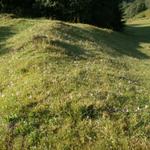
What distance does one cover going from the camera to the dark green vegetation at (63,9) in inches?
1684

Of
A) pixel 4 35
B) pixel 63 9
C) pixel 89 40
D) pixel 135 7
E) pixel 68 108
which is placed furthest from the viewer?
pixel 135 7

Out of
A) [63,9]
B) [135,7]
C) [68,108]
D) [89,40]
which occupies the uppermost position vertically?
[68,108]

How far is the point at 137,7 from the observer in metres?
124

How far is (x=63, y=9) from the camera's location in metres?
44.4

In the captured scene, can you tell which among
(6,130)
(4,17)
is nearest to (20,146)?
(6,130)

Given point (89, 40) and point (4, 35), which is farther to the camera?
point (89, 40)

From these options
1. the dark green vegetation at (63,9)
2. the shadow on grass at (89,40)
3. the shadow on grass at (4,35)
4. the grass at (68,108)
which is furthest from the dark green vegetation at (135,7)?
the grass at (68,108)

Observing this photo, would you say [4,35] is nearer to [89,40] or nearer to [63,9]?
[89,40]

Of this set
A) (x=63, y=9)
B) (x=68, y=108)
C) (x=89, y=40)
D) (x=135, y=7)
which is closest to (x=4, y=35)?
(x=89, y=40)

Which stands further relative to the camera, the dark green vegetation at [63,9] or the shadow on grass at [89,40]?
the dark green vegetation at [63,9]

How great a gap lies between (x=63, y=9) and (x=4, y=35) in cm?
1757

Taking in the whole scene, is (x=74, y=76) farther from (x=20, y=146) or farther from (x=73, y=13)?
(x=73, y=13)

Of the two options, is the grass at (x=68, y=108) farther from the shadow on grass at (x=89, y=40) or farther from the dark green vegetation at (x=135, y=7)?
the dark green vegetation at (x=135, y=7)

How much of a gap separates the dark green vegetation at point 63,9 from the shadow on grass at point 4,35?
11.7 meters
